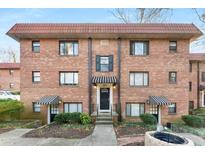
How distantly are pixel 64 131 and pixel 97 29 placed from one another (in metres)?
6.59

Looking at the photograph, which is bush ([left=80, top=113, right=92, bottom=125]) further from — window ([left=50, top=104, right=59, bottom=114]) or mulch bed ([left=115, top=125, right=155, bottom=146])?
window ([left=50, top=104, right=59, bottom=114])

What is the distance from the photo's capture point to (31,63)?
13.7 m

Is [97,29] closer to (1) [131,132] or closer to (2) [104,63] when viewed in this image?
(2) [104,63]

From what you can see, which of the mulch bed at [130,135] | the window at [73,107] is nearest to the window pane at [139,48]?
the mulch bed at [130,135]

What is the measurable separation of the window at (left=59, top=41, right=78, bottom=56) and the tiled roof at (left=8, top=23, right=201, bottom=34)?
3.46 feet

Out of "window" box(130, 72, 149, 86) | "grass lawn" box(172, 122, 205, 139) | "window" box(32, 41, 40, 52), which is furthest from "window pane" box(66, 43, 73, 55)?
"grass lawn" box(172, 122, 205, 139)

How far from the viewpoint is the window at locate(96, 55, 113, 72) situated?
13672mm

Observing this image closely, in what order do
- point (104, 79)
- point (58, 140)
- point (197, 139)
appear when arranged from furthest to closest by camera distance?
point (104, 79) → point (197, 139) → point (58, 140)

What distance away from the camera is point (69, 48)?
13.7m

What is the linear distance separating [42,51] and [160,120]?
914 centimetres

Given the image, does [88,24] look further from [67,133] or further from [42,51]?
[67,133]

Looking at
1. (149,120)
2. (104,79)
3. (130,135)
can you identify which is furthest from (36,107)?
(149,120)

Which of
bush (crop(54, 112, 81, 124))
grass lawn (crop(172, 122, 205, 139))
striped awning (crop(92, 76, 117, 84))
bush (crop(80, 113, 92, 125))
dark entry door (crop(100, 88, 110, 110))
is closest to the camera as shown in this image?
grass lawn (crop(172, 122, 205, 139))
